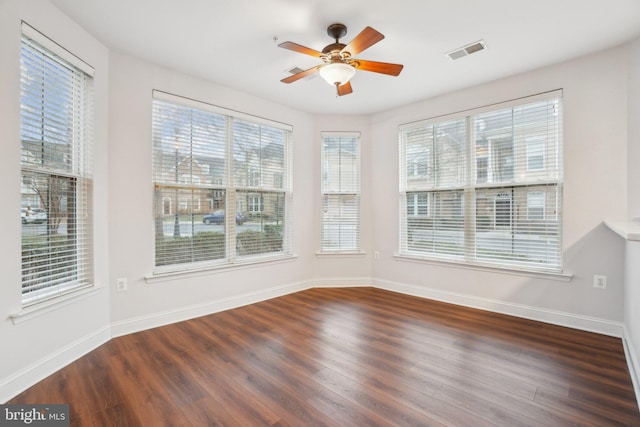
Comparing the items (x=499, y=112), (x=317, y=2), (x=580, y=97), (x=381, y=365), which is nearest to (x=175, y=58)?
(x=317, y=2)

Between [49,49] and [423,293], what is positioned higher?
[49,49]

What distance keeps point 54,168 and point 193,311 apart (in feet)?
6.40

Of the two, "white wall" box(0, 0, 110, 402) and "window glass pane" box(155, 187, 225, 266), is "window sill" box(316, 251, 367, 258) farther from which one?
"white wall" box(0, 0, 110, 402)

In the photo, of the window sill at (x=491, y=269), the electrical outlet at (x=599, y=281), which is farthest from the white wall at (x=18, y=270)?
the electrical outlet at (x=599, y=281)

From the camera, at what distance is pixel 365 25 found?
97.9 inches

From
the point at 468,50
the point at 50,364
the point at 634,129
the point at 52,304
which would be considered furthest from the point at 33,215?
the point at 634,129

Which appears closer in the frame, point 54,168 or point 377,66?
point 54,168

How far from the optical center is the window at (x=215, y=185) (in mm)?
3271

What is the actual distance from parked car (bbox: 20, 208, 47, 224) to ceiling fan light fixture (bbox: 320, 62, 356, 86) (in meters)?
2.46

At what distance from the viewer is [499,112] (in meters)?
3.57

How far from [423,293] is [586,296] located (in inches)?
69.0

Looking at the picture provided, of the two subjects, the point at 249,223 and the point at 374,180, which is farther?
the point at 374,180

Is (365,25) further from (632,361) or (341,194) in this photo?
(632,361)

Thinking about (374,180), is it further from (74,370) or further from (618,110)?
(74,370)
